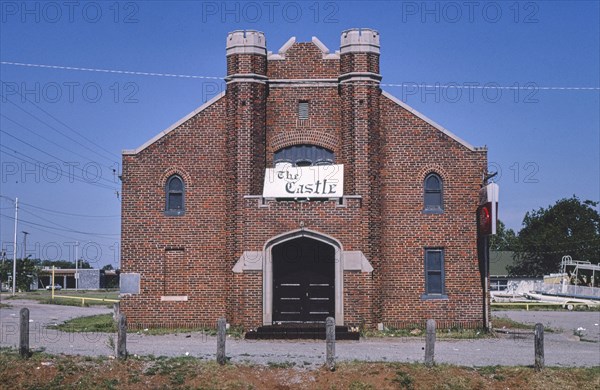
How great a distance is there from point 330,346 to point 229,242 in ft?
33.6

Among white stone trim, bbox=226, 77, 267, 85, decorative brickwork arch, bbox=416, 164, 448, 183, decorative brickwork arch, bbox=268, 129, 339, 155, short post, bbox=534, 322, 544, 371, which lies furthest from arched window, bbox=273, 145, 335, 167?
short post, bbox=534, 322, 544, 371

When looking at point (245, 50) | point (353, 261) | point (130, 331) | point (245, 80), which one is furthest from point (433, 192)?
point (130, 331)

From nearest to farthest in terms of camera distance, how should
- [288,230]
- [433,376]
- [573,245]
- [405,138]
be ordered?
[433,376], [288,230], [405,138], [573,245]

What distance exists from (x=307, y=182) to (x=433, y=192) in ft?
16.4

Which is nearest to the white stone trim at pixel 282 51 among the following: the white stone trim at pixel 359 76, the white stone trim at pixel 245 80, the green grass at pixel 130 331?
the white stone trim at pixel 245 80

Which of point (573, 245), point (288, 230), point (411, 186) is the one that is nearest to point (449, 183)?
point (411, 186)

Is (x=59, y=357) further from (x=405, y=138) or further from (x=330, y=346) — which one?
(x=405, y=138)

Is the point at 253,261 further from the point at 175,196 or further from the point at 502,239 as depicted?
the point at 502,239

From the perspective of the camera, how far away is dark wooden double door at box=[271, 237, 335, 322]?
94.6 ft

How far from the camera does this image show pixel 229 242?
29.0 metres

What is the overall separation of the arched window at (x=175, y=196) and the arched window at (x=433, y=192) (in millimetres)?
9158

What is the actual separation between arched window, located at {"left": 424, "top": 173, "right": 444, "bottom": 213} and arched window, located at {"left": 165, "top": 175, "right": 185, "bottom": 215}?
9.16m

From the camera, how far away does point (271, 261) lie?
28.3m

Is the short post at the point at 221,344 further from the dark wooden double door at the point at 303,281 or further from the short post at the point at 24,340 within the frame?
the dark wooden double door at the point at 303,281
